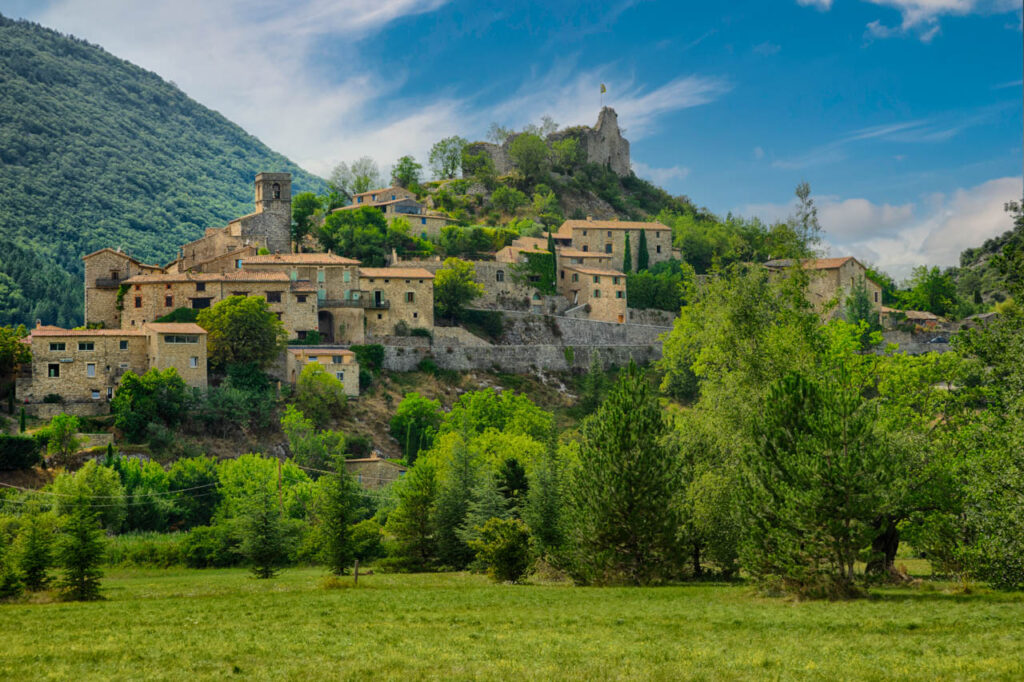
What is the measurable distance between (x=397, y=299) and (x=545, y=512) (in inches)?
1796

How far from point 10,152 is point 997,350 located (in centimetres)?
16301

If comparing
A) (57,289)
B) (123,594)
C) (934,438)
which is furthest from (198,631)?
(57,289)

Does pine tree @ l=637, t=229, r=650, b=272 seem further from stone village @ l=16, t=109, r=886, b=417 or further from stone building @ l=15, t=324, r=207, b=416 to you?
stone building @ l=15, t=324, r=207, b=416

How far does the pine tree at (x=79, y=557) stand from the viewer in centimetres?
3509

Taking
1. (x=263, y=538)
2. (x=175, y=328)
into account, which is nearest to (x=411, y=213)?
(x=175, y=328)

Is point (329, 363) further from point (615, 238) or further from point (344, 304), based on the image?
point (615, 238)

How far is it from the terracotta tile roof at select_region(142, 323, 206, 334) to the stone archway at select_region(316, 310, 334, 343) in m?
11.9

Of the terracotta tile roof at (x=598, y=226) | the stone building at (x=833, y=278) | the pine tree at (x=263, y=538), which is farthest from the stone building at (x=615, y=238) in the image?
the pine tree at (x=263, y=538)

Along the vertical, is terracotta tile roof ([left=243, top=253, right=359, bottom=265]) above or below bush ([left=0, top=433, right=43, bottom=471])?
above

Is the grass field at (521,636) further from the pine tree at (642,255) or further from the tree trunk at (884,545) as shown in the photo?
the pine tree at (642,255)

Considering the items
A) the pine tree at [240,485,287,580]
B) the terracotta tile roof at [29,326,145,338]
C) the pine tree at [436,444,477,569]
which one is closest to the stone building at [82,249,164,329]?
the terracotta tile roof at [29,326,145,338]

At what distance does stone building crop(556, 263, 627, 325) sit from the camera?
97688 mm

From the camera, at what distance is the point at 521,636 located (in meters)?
26.4

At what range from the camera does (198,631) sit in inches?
1086
